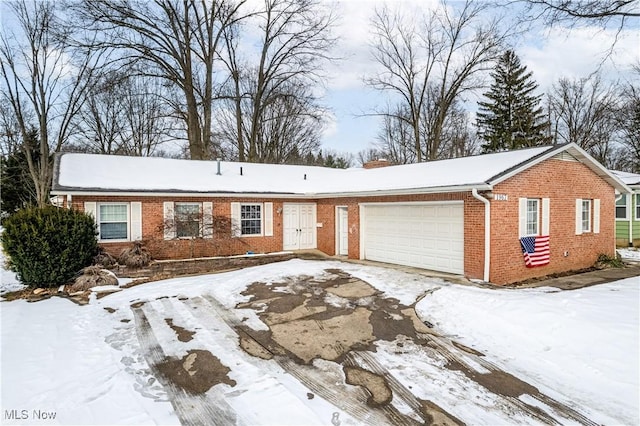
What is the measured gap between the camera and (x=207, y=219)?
13.5m

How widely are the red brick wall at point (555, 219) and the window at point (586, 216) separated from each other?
0.72ft

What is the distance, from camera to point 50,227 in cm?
939

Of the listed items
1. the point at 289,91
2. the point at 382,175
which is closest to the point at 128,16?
the point at 289,91

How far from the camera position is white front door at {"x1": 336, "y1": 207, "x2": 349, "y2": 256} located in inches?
585

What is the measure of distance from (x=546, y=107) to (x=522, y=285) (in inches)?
1089

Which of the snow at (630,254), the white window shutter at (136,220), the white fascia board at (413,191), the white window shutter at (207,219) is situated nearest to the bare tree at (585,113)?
the snow at (630,254)

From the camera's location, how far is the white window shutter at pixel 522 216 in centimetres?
1028

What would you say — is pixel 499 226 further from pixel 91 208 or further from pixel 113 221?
pixel 91 208

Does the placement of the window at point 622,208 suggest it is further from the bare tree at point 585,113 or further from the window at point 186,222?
the window at point 186,222

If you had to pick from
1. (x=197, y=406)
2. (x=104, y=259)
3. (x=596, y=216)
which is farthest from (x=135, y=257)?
(x=596, y=216)

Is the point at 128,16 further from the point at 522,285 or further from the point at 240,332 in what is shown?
the point at 522,285

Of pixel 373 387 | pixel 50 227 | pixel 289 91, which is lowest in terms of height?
pixel 373 387

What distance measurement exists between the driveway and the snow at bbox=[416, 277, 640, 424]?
38 centimetres

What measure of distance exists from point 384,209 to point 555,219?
5488mm
